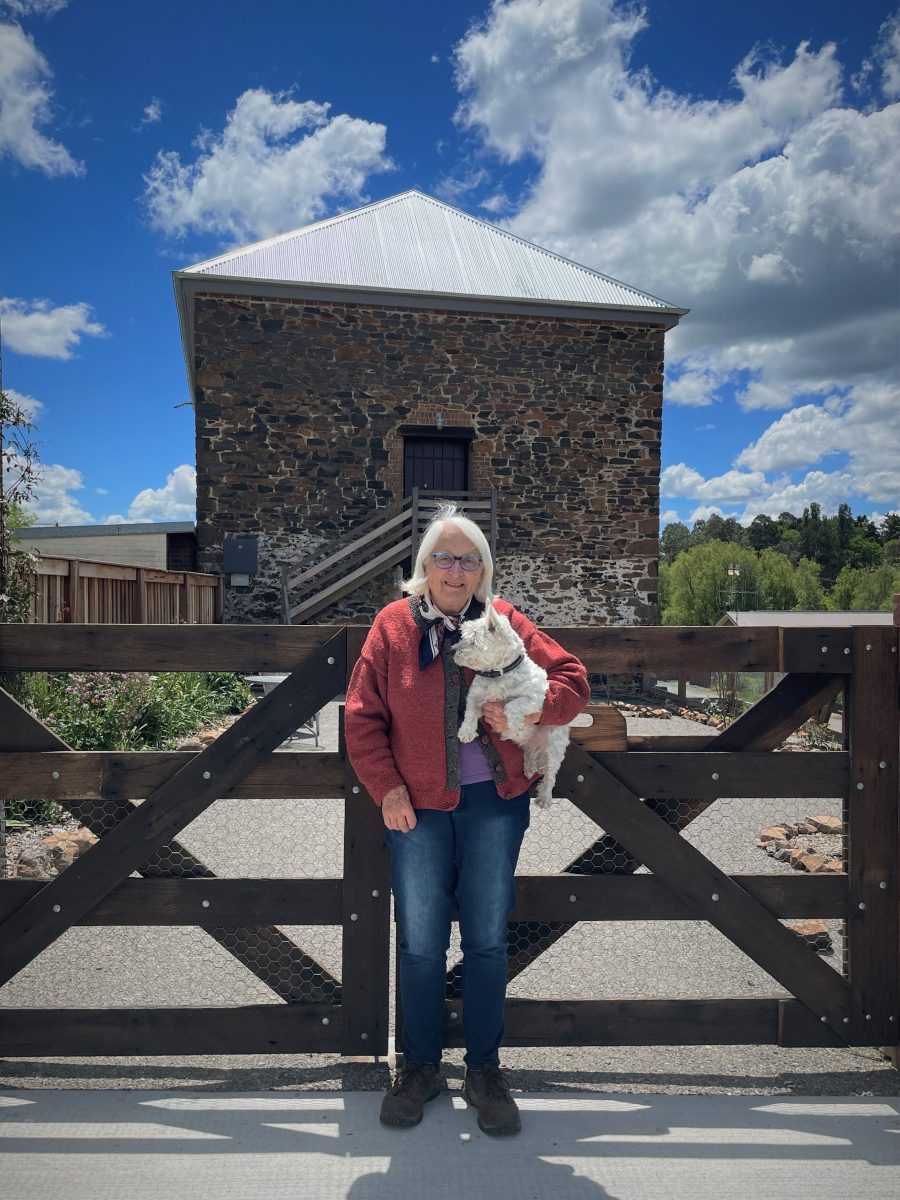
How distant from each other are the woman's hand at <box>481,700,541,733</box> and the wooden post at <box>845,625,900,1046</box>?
122 centimetres

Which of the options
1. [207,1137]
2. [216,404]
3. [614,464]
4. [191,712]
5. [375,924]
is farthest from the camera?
[614,464]

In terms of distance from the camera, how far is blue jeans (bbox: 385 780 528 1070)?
8.52ft

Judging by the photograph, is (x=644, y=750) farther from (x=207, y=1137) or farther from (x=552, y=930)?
(x=207, y=1137)

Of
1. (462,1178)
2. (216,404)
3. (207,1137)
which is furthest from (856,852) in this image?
(216,404)

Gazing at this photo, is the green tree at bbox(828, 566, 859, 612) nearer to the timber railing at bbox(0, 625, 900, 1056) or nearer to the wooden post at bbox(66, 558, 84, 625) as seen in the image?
the wooden post at bbox(66, 558, 84, 625)

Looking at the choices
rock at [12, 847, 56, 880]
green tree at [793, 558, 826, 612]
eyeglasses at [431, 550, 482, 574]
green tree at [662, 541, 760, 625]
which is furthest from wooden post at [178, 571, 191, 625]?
green tree at [793, 558, 826, 612]

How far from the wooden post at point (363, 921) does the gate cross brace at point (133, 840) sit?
315 mm

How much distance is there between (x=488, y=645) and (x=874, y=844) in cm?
157

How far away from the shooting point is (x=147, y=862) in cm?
299

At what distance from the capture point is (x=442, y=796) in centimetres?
254

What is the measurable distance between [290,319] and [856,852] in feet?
46.9

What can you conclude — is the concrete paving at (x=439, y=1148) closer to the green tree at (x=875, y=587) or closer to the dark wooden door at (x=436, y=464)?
the dark wooden door at (x=436, y=464)

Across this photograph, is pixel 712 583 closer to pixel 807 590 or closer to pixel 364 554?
pixel 807 590

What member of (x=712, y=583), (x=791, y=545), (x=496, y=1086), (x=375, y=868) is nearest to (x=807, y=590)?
(x=712, y=583)
